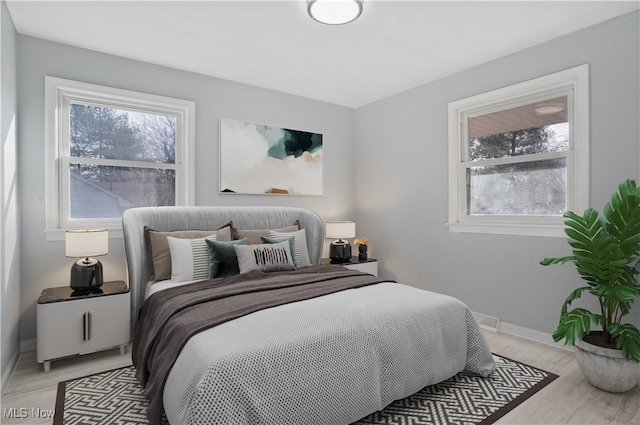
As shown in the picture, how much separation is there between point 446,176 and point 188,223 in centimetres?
268

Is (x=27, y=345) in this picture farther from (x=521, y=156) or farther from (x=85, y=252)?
(x=521, y=156)

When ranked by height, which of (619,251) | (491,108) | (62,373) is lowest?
(62,373)

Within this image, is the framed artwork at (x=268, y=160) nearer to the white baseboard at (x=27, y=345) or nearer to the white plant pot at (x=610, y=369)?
the white baseboard at (x=27, y=345)

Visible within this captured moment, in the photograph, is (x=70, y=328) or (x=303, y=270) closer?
(x=70, y=328)

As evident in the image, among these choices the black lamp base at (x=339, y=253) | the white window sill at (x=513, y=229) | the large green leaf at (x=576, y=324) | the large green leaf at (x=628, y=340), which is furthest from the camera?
the black lamp base at (x=339, y=253)

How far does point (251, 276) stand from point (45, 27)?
2516mm

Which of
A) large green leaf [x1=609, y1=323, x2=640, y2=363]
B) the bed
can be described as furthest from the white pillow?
large green leaf [x1=609, y1=323, x2=640, y2=363]

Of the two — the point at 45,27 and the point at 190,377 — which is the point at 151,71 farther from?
the point at 190,377

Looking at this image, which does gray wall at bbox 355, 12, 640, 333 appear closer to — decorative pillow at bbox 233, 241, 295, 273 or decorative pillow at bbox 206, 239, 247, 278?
decorative pillow at bbox 233, 241, 295, 273

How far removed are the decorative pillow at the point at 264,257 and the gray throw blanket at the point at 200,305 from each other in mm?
91

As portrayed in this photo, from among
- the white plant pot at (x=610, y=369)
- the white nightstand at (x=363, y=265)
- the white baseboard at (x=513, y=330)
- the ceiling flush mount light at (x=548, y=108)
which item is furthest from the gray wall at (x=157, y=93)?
the white plant pot at (x=610, y=369)

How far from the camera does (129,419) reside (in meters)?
1.92

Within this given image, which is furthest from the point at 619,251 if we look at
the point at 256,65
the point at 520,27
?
the point at 256,65

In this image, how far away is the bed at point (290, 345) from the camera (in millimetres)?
1496
